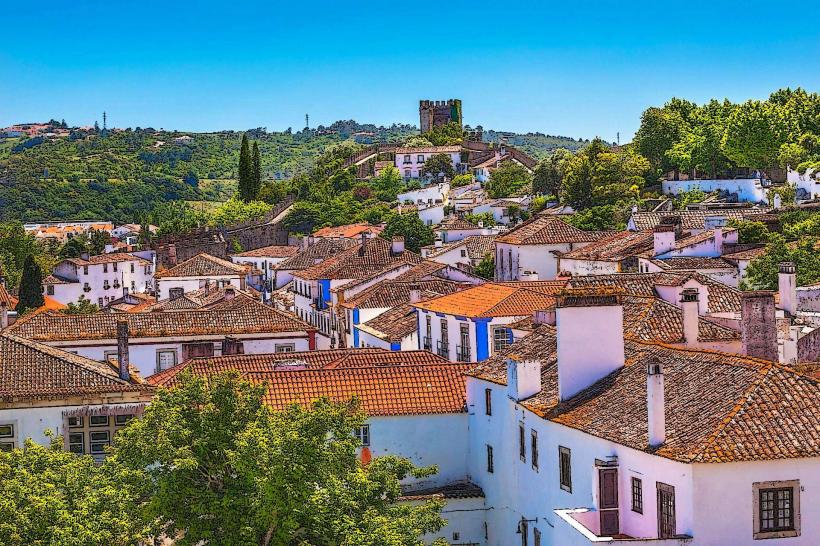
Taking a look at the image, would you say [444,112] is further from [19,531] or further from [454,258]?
[19,531]

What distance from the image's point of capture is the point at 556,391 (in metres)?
29.5

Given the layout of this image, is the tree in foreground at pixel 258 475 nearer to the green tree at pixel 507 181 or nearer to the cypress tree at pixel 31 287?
the cypress tree at pixel 31 287

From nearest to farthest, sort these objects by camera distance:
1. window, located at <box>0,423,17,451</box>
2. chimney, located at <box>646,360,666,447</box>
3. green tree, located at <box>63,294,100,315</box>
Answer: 1. chimney, located at <box>646,360,666,447</box>
2. window, located at <box>0,423,17,451</box>
3. green tree, located at <box>63,294,100,315</box>

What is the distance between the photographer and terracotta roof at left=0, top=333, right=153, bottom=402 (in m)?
33.3

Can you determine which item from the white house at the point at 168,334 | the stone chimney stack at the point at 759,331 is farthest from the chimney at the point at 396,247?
the stone chimney stack at the point at 759,331

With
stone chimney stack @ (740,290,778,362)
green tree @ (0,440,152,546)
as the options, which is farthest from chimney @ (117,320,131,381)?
stone chimney stack @ (740,290,778,362)

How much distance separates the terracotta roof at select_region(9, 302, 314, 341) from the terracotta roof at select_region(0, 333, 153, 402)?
44.3 ft

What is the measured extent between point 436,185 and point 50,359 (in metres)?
99.0

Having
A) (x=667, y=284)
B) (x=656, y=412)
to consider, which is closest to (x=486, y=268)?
(x=667, y=284)

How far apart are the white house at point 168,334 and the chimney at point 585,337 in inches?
849

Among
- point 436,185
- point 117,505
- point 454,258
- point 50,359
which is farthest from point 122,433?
point 436,185

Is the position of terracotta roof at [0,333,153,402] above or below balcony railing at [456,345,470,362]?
above

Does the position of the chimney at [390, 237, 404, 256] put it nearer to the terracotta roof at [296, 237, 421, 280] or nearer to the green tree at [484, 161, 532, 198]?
the terracotta roof at [296, 237, 421, 280]

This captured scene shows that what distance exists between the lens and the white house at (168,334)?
159 ft
